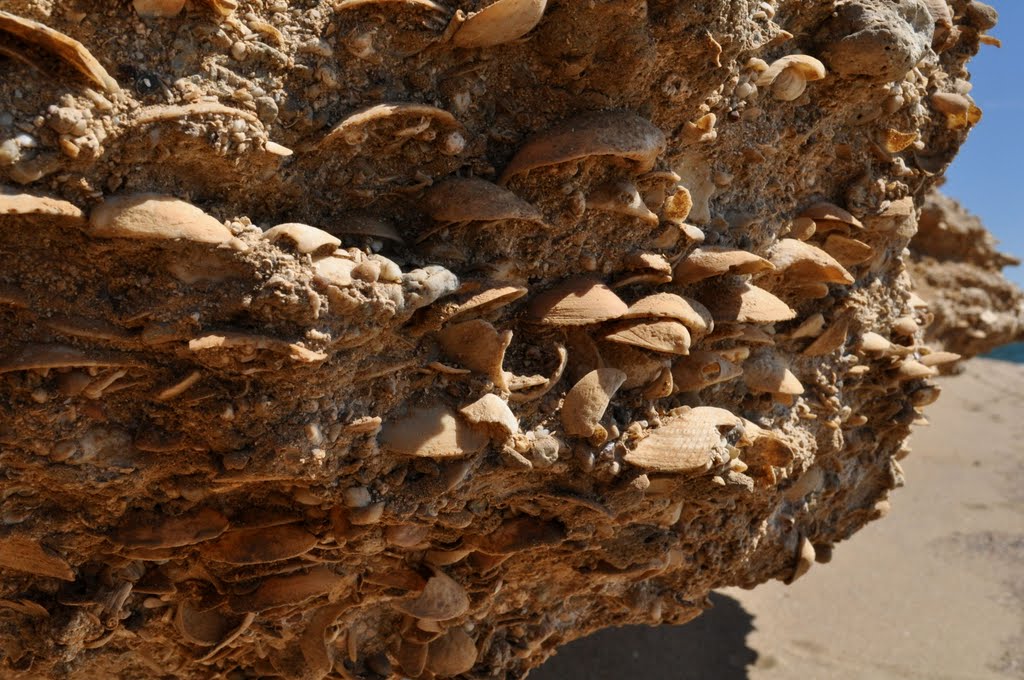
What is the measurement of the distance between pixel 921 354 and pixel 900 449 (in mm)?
293

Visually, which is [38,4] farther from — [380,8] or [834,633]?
[834,633]

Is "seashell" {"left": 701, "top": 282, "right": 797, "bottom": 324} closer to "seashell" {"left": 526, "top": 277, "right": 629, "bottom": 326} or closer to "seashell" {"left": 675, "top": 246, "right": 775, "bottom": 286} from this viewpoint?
"seashell" {"left": 675, "top": 246, "right": 775, "bottom": 286}

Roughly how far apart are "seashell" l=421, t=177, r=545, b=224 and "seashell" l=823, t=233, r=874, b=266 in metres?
0.98

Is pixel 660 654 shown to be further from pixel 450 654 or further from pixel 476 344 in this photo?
pixel 476 344

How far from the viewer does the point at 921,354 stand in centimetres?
257

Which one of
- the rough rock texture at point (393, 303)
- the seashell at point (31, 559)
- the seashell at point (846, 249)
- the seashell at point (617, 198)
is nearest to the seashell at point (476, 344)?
the rough rock texture at point (393, 303)

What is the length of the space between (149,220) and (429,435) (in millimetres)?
534

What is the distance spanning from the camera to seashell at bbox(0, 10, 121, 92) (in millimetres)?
1048

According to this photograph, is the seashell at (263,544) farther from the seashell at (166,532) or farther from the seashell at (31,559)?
the seashell at (31,559)

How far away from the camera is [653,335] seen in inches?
62.4

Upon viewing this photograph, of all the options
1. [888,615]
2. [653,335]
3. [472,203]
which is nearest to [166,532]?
[472,203]

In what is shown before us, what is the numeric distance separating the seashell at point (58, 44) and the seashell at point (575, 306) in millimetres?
748

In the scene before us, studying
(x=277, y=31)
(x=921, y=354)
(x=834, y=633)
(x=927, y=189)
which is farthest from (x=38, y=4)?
(x=834, y=633)

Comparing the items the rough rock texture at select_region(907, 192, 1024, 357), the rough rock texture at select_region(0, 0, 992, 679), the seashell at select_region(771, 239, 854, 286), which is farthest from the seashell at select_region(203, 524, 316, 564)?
the rough rock texture at select_region(907, 192, 1024, 357)
